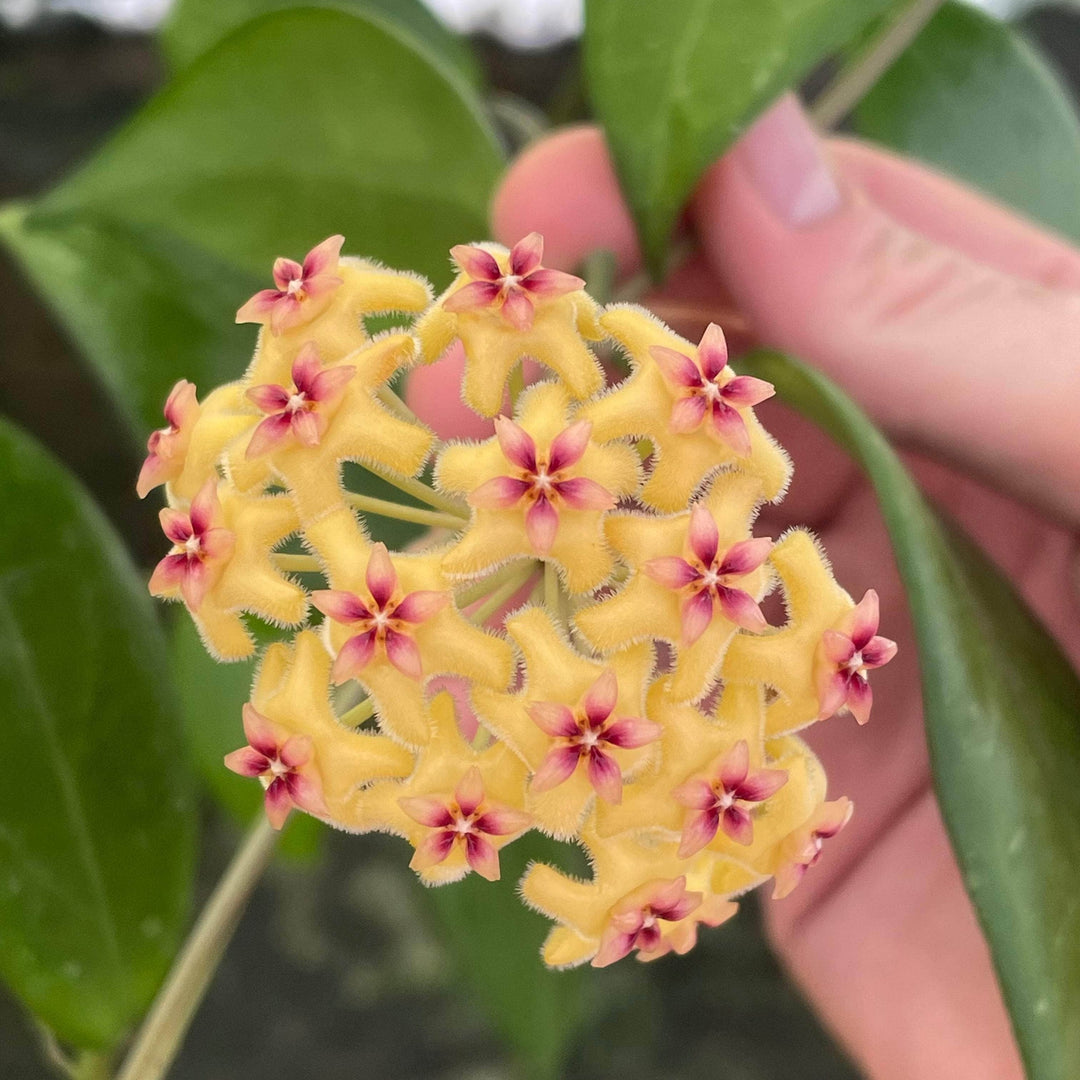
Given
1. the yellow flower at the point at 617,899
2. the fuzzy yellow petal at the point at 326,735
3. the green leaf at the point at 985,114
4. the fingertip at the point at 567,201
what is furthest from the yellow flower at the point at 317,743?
the green leaf at the point at 985,114

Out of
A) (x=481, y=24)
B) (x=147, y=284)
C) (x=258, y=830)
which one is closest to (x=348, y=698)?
(x=258, y=830)

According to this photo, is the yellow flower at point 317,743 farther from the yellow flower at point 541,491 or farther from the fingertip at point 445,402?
the fingertip at point 445,402

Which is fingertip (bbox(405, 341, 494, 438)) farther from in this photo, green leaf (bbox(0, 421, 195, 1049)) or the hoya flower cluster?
the hoya flower cluster

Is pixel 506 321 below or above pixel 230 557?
above

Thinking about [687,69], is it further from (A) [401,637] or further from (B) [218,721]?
(B) [218,721]

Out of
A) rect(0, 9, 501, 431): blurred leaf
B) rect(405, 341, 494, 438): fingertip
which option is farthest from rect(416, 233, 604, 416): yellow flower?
rect(405, 341, 494, 438): fingertip

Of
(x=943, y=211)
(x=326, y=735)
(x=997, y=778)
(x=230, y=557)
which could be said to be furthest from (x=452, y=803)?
(x=943, y=211)

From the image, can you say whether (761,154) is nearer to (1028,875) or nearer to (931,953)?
(1028,875)
